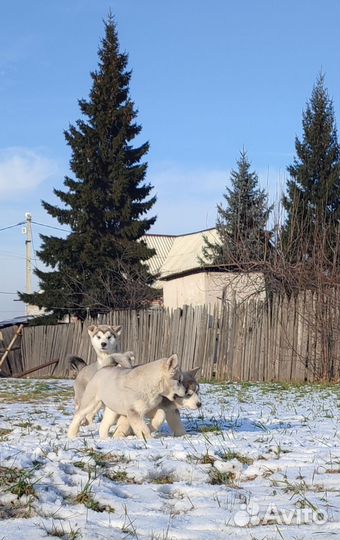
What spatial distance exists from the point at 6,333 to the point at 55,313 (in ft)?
8.99

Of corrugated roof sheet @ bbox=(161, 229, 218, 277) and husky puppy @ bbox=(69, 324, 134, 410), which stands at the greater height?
corrugated roof sheet @ bbox=(161, 229, 218, 277)

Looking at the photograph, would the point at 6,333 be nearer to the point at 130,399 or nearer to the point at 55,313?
the point at 55,313

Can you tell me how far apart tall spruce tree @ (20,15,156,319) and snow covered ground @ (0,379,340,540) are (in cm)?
2198

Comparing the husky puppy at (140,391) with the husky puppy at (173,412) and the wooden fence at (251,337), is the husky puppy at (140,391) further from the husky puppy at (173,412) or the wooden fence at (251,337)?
the wooden fence at (251,337)

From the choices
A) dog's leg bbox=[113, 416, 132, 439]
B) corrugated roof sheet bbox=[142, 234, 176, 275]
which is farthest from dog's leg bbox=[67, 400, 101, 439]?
corrugated roof sheet bbox=[142, 234, 176, 275]

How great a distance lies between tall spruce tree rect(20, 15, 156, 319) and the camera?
28906mm

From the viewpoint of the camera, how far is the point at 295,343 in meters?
16.5

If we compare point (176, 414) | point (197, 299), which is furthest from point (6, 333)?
point (176, 414)

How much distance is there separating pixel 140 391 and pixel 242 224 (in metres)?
19.2

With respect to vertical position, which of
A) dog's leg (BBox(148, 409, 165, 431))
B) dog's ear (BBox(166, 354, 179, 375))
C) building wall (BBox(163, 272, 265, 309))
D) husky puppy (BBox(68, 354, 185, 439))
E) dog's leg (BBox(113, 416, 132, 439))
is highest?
building wall (BBox(163, 272, 265, 309))

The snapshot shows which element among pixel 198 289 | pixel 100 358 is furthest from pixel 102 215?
pixel 100 358

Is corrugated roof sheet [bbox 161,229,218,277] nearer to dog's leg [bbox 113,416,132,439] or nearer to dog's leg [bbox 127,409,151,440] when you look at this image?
dog's leg [bbox 113,416,132,439]

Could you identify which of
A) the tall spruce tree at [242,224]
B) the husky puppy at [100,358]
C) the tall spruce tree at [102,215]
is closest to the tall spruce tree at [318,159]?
the tall spruce tree at [242,224]

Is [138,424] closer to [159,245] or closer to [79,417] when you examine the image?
[79,417]
